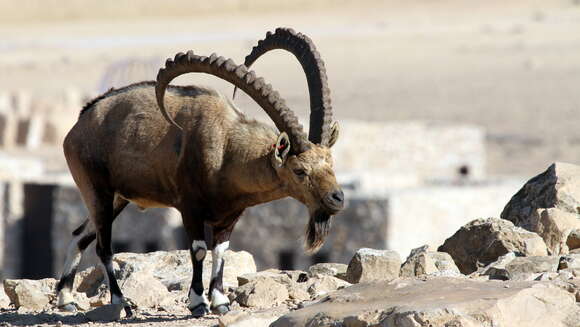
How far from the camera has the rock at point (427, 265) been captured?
8.16 meters

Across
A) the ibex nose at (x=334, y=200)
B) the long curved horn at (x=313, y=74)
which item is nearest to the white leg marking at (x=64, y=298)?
the long curved horn at (x=313, y=74)

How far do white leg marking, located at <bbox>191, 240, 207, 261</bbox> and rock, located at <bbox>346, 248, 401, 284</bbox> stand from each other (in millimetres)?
1081

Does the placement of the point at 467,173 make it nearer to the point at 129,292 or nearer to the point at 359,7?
the point at 129,292

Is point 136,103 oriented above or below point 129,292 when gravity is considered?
above

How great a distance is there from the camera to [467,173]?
3061cm

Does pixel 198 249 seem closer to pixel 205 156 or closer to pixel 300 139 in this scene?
pixel 205 156

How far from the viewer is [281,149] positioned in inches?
297

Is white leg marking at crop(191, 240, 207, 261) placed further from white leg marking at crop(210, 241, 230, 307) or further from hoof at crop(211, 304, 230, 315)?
hoof at crop(211, 304, 230, 315)

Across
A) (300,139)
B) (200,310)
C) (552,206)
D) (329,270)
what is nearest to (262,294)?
(200,310)

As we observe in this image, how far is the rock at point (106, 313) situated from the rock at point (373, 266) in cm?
150

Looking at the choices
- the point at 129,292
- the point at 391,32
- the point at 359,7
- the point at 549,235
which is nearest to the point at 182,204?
the point at 129,292

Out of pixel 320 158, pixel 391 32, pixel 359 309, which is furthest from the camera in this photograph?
pixel 391 32

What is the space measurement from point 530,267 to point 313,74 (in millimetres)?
1662

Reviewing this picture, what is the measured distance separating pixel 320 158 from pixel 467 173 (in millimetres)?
23431
